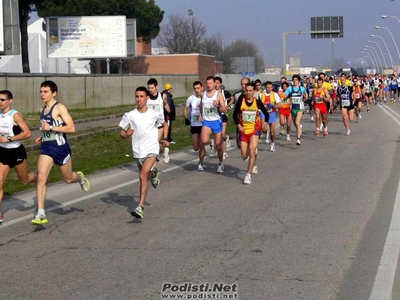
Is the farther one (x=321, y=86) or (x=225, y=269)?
(x=321, y=86)

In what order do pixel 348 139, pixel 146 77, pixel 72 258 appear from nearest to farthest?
pixel 72 258 → pixel 348 139 → pixel 146 77

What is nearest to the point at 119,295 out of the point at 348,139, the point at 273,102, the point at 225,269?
the point at 225,269

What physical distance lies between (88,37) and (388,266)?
44.8m

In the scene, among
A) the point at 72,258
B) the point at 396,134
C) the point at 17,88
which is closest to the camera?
the point at 72,258

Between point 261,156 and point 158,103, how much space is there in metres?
3.21

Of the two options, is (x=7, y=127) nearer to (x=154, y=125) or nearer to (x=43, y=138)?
(x=43, y=138)

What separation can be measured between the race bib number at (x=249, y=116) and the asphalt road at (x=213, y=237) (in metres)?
1.05

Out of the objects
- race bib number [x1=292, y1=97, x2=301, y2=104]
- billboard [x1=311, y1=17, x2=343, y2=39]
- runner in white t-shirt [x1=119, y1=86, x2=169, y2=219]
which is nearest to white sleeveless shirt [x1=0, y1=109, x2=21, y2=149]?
runner in white t-shirt [x1=119, y1=86, x2=169, y2=219]

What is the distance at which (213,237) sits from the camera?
8.46 m

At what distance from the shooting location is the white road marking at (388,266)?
6180 mm

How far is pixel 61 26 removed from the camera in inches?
1953

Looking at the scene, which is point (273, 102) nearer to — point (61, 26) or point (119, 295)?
point (119, 295)

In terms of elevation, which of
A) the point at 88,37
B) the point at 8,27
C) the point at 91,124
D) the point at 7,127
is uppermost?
the point at 88,37

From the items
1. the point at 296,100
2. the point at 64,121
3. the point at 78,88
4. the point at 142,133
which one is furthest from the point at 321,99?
the point at 78,88
